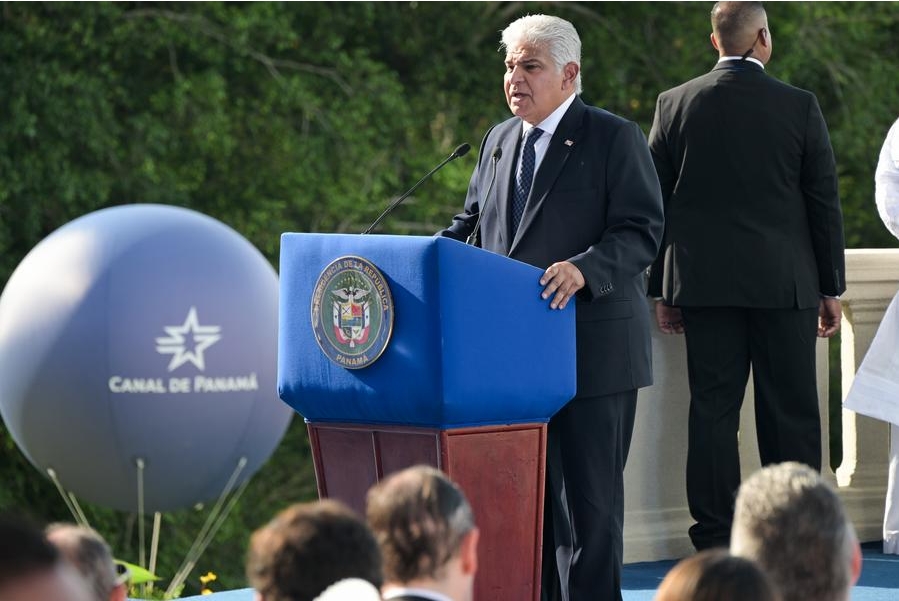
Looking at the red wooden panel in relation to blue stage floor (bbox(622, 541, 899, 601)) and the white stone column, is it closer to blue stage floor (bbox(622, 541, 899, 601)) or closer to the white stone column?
blue stage floor (bbox(622, 541, 899, 601))

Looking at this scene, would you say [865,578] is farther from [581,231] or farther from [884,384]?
[581,231]

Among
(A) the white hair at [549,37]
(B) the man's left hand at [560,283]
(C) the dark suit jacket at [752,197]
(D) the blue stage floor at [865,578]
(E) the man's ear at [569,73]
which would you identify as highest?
(A) the white hair at [549,37]

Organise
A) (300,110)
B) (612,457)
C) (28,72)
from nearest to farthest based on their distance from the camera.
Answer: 1. (612,457)
2. (28,72)
3. (300,110)

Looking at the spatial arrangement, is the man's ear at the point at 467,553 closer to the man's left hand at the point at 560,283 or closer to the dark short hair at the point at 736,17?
the man's left hand at the point at 560,283

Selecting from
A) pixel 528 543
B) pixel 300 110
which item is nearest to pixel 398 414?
pixel 528 543

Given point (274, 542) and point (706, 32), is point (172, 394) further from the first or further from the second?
point (706, 32)

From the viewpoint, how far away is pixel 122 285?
270 inches

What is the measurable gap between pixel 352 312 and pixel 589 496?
787 millimetres

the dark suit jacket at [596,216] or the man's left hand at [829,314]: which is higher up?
the dark suit jacket at [596,216]

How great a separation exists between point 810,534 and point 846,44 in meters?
13.0

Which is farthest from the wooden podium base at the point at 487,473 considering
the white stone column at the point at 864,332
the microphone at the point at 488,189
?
the white stone column at the point at 864,332

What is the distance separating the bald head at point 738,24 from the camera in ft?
17.0

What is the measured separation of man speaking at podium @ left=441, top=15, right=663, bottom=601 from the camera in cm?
413

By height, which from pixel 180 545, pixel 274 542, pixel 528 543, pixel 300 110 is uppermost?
pixel 300 110
